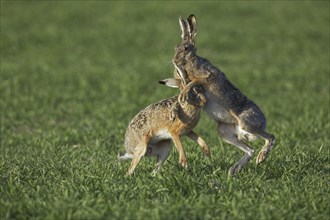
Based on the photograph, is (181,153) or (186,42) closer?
(181,153)

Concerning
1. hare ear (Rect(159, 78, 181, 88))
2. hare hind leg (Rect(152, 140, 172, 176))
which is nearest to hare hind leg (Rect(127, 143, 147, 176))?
hare hind leg (Rect(152, 140, 172, 176))

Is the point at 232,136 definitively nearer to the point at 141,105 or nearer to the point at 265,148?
the point at 265,148

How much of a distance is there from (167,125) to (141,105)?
239 inches

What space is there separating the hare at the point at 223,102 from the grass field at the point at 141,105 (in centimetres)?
34

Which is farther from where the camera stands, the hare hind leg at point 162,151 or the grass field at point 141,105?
the hare hind leg at point 162,151

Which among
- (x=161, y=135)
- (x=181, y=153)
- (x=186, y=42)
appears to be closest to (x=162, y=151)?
(x=161, y=135)

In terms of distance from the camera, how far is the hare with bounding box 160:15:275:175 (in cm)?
711

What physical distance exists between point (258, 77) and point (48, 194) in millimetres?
9926

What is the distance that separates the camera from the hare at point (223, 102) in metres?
7.11

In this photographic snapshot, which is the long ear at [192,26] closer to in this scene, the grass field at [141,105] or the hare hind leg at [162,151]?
the hare hind leg at [162,151]

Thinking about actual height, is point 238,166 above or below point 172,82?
below

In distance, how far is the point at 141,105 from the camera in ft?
43.1

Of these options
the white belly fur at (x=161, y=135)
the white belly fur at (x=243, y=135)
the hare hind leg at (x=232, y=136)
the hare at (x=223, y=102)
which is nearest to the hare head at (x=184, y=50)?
the hare at (x=223, y=102)

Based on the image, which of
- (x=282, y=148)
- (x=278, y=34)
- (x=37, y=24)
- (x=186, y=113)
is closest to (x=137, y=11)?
(x=37, y=24)
